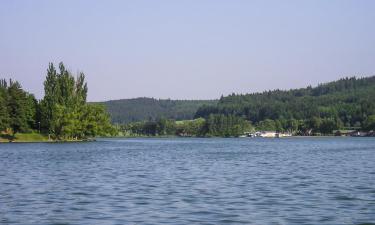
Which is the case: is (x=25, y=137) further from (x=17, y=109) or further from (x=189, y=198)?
(x=189, y=198)

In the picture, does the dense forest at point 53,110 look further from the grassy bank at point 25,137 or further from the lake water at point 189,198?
the lake water at point 189,198

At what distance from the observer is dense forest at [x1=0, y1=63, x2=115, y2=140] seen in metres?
142

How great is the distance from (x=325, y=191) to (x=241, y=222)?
12227mm

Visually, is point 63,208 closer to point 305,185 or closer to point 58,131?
point 305,185

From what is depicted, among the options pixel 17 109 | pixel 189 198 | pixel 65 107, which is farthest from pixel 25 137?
pixel 189 198

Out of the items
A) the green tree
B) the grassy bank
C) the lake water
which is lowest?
the lake water

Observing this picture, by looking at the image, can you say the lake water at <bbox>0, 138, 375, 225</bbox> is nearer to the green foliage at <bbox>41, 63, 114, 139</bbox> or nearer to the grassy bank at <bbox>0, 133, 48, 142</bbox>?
the green foliage at <bbox>41, 63, 114, 139</bbox>

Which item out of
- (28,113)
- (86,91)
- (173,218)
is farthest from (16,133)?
(173,218)

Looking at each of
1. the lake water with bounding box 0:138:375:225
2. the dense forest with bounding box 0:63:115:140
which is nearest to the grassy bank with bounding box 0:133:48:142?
the dense forest with bounding box 0:63:115:140

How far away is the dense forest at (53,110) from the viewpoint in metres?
142

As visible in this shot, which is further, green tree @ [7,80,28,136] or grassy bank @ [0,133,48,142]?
grassy bank @ [0,133,48,142]

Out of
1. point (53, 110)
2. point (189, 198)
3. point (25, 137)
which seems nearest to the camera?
point (189, 198)

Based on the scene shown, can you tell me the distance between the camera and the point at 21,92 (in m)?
149

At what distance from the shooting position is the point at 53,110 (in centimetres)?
14150
